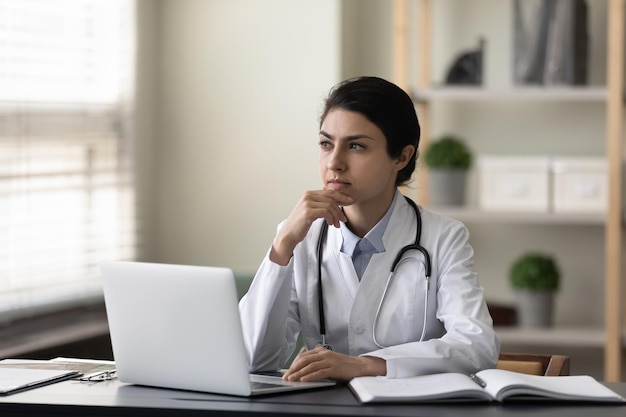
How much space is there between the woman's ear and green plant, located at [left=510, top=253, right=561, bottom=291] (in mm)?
1441

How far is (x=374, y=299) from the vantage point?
7.36ft

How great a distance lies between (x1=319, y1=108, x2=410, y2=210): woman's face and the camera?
2.21m

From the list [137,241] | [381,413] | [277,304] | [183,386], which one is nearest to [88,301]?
[137,241]

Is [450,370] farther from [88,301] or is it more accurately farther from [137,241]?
[137,241]

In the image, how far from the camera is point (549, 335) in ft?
11.8

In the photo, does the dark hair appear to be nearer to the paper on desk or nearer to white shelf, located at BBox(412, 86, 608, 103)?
the paper on desk

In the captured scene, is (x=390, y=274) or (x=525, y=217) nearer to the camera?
(x=390, y=274)

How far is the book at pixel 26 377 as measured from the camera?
74.0 inches

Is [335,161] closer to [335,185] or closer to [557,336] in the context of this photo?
[335,185]

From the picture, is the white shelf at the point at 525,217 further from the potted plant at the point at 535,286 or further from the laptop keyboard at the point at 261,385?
the laptop keyboard at the point at 261,385

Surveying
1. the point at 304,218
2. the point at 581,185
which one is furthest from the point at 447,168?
the point at 304,218

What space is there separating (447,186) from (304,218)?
5.48 ft

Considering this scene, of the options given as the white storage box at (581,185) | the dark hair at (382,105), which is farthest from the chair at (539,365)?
the white storage box at (581,185)

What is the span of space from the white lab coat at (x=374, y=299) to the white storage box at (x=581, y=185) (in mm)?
1416
